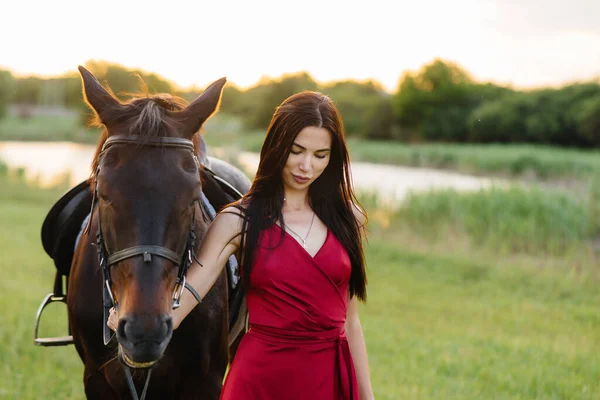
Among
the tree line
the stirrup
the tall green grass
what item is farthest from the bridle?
the tree line

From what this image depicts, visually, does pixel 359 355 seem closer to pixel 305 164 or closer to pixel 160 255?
pixel 305 164

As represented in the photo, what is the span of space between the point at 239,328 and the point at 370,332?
3.90 metres

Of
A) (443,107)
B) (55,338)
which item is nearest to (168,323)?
(55,338)

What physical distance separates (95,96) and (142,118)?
23cm

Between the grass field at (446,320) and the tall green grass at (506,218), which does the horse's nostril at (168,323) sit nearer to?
the grass field at (446,320)

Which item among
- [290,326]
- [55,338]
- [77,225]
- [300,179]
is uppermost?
[300,179]

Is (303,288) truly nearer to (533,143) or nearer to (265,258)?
(265,258)

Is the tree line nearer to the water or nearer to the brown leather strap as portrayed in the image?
the water

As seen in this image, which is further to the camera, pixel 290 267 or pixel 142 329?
pixel 290 267

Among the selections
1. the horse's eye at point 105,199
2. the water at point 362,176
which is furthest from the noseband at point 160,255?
the water at point 362,176

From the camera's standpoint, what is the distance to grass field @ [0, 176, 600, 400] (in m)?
4.98

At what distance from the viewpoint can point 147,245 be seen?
1.89 m

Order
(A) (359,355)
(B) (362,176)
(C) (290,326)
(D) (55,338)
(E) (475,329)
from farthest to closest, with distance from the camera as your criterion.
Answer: (B) (362,176) → (E) (475,329) → (D) (55,338) → (A) (359,355) → (C) (290,326)

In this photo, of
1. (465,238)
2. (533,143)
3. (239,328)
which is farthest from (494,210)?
(533,143)
